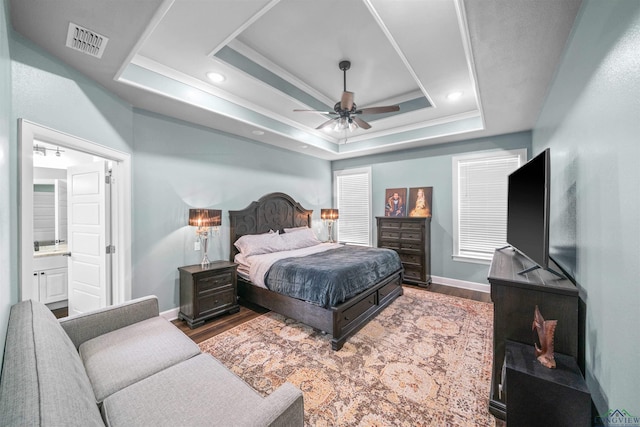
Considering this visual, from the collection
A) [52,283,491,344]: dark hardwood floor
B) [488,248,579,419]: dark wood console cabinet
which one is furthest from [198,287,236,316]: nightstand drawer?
[488,248,579,419]: dark wood console cabinet

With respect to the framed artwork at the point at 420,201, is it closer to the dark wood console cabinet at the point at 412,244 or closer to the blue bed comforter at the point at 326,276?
the dark wood console cabinet at the point at 412,244

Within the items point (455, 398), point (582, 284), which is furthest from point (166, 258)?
point (582, 284)

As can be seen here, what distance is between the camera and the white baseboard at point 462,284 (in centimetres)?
425

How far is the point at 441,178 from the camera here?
185 inches

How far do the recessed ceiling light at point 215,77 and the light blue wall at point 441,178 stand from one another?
360cm

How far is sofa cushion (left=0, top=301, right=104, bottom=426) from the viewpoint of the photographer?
0.67m

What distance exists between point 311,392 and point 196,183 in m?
3.03

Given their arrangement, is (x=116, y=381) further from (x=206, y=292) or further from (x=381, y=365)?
(x=381, y=365)

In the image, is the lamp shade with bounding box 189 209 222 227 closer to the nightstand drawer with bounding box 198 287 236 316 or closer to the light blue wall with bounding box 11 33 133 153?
the nightstand drawer with bounding box 198 287 236 316

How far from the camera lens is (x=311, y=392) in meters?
1.95

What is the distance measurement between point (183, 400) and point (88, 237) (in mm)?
2678

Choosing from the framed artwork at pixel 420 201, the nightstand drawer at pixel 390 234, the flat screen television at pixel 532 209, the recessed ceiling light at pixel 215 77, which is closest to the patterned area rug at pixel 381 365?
the flat screen television at pixel 532 209

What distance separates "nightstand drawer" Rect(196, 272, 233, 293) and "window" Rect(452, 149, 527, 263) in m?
3.91

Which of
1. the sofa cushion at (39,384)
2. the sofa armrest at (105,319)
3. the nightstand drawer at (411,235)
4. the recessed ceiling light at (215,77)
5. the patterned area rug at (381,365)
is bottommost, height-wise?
the patterned area rug at (381,365)
